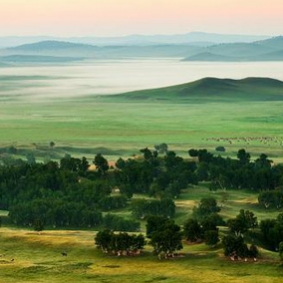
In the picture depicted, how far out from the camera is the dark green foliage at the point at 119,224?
144625 mm

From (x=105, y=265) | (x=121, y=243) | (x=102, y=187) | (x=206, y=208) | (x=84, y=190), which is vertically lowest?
(x=105, y=265)

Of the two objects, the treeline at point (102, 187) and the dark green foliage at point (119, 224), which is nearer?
the dark green foliage at point (119, 224)

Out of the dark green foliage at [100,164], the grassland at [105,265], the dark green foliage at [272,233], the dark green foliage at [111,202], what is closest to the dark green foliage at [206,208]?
the dark green foliage at [111,202]

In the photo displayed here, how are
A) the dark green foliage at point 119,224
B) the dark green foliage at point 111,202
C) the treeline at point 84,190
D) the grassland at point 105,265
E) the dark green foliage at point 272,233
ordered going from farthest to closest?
1. the dark green foliage at point 111,202
2. the treeline at point 84,190
3. the dark green foliage at point 119,224
4. the dark green foliage at point 272,233
5. the grassland at point 105,265

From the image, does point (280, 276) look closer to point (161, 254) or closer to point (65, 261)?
point (161, 254)

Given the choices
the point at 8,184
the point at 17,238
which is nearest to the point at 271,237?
the point at 17,238

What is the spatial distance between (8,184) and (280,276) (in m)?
99.8

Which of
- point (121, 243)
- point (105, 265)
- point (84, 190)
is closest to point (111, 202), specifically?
point (84, 190)

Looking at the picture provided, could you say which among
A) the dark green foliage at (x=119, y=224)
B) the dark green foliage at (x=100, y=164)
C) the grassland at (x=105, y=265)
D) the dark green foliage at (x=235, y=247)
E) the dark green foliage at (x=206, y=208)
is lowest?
the dark green foliage at (x=119, y=224)

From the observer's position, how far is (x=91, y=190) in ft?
561

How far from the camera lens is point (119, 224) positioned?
479ft

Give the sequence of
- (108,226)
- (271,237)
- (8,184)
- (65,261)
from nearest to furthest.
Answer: (65,261) < (271,237) < (108,226) < (8,184)

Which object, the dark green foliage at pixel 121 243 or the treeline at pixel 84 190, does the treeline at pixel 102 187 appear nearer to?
the treeline at pixel 84 190

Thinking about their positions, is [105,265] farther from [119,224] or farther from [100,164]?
[100,164]
